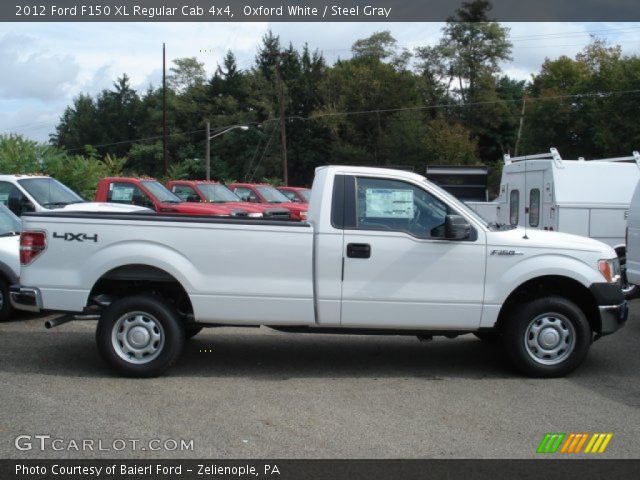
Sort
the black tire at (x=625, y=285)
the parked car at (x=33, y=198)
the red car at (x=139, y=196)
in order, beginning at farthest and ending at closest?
the red car at (x=139, y=196) → the parked car at (x=33, y=198) → the black tire at (x=625, y=285)

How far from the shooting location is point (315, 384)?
6.77 m

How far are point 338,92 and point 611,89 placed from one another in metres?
29.9

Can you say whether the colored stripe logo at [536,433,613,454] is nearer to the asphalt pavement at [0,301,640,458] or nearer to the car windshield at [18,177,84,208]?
the asphalt pavement at [0,301,640,458]

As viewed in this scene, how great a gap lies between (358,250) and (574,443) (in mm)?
2553

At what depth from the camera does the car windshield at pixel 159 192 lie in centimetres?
1609

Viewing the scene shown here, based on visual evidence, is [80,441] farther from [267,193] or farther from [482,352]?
[267,193]

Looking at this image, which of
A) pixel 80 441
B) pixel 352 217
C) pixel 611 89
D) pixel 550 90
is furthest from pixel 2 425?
pixel 550 90

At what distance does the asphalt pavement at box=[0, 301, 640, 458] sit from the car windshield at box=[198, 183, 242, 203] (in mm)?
10900

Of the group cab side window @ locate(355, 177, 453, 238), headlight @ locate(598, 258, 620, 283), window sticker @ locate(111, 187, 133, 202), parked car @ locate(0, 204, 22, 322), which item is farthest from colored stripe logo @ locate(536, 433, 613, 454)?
window sticker @ locate(111, 187, 133, 202)

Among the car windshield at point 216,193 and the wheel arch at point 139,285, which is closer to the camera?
the wheel arch at point 139,285

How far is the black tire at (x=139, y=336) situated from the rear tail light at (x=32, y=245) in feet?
2.89

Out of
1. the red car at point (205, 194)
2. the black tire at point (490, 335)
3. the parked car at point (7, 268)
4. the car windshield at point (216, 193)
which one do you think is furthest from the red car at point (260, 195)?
the black tire at point (490, 335)

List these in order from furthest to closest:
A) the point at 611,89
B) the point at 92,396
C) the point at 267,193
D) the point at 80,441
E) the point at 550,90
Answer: the point at 550,90
the point at 611,89
the point at 267,193
the point at 92,396
the point at 80,441
